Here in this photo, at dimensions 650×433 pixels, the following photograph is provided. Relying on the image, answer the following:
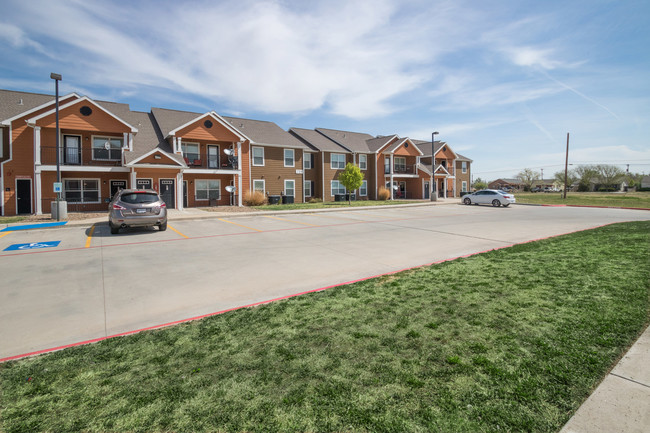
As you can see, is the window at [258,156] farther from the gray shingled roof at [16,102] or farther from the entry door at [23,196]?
the entry door at [23,196]

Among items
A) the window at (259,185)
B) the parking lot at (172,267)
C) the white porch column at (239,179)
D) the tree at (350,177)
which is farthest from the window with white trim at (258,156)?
the parking lot at (172,267)

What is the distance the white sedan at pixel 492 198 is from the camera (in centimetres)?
3095

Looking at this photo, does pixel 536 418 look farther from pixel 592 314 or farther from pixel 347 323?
pixel 592 314

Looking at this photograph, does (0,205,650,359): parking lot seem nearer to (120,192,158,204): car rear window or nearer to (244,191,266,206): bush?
(120,192,158,204): car rear window

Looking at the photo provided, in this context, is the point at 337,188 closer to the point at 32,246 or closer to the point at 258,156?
the point at 258,156

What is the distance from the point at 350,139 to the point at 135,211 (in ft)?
102

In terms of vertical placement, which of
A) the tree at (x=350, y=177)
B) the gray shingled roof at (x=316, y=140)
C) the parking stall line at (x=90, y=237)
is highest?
the gray shingled roof at (x=316, y=140)

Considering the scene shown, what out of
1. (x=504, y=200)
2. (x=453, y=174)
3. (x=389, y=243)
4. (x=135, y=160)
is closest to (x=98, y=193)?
(x=135, y=160)

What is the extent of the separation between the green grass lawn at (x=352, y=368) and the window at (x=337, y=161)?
31.6 meters

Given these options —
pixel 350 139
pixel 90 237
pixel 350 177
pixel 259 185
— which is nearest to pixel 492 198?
pixel 350 177

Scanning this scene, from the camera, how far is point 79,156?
23.0m

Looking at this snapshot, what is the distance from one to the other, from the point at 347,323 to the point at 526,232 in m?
12.0

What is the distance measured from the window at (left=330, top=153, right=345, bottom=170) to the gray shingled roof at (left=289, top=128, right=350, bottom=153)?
64 cm

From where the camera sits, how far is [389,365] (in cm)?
315
